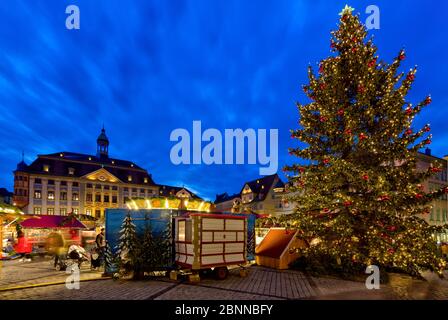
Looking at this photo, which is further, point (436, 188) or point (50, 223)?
point (436, 188)

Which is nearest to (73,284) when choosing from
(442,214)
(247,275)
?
(247,275)

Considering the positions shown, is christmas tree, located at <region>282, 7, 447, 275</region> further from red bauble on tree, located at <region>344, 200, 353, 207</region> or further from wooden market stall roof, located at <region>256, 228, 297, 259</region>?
wooden market stall roof, located at <region>256, 228, 297, 259</region>

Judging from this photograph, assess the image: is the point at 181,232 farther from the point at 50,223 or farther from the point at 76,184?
the point at 76,184

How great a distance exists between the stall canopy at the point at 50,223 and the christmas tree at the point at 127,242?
457 inches

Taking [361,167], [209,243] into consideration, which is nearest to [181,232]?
[209,243]

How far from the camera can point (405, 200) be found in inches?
449

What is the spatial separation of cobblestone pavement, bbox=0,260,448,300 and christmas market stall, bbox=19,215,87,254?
28.9 feet

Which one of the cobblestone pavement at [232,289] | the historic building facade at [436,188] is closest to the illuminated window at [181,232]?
the cobblestone pavement at [232,289]

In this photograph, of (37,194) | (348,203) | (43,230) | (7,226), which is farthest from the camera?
(37,194)

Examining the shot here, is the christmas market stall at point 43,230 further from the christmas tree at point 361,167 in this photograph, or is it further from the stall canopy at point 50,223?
the christmas tree at point 361,167

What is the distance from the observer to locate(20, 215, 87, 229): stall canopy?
20188 mm

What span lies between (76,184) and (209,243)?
58905 mm

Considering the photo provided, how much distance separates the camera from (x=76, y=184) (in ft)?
199
